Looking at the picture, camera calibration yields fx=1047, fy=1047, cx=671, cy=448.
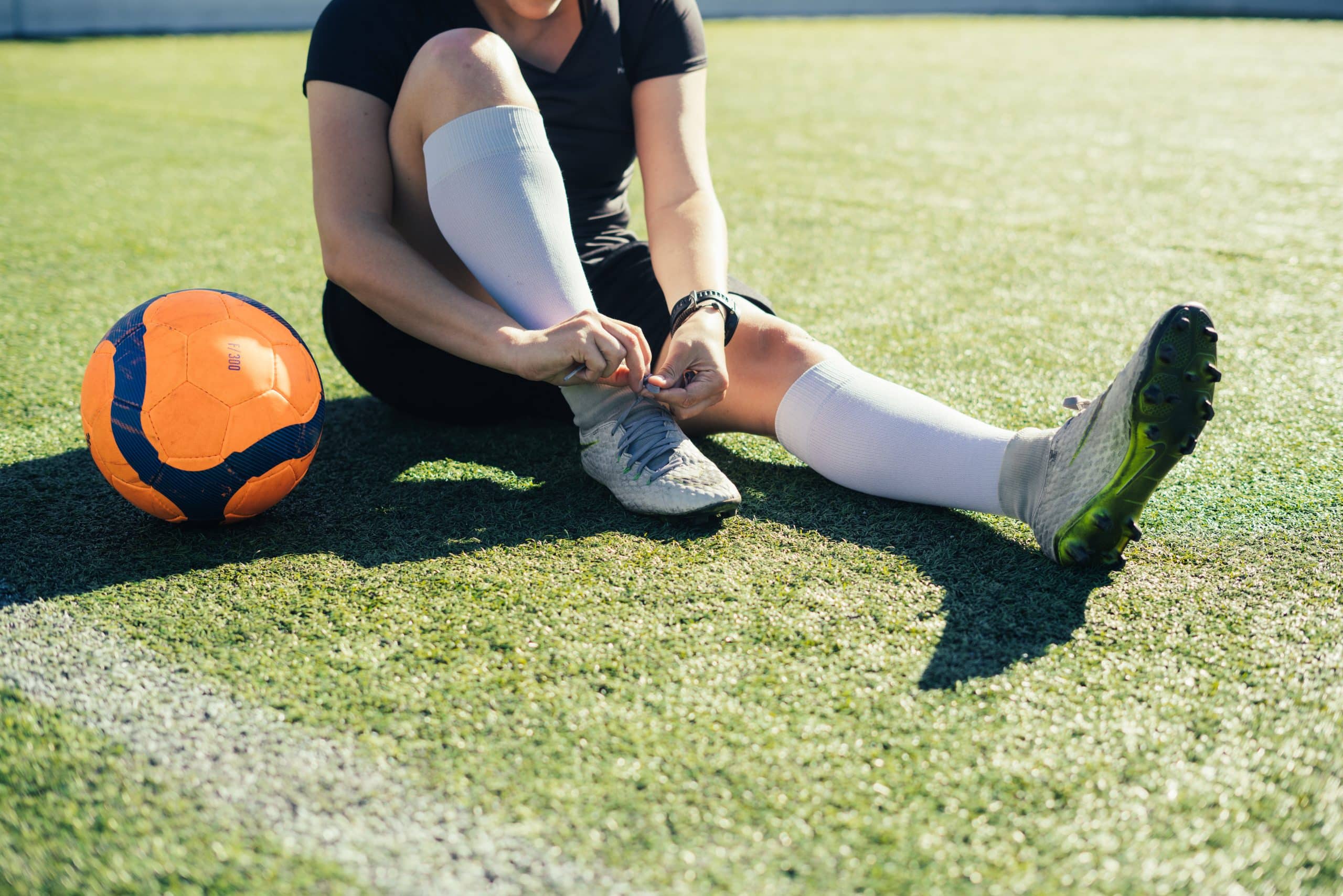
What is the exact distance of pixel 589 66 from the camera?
1.81 m

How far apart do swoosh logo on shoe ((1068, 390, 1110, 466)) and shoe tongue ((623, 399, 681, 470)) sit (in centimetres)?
56

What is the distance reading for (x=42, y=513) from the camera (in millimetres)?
1567

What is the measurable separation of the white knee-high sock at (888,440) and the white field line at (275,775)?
0.82 metres

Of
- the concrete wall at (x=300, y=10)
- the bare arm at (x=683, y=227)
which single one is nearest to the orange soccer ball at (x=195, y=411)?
the bare arm at (x=683, y=227)

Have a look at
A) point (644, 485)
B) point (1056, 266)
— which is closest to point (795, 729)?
point (644, 485)

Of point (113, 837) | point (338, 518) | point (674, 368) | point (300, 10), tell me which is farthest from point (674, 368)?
point (300, 10)

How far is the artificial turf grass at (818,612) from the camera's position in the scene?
98cm

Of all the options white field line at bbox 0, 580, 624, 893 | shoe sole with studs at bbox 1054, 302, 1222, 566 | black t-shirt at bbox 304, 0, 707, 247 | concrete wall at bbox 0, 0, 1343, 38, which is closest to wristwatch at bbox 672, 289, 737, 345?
black t-shirt at bbox 304, 0, 707, 247

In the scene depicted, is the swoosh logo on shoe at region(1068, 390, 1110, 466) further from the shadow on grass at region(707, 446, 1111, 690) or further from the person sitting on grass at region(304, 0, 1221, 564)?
the shadow on grass at region(707, 446, 1111, 690)

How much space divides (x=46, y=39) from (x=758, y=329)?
12.9 meters

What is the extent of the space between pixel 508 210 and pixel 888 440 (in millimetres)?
650

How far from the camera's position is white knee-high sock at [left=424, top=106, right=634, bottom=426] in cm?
152

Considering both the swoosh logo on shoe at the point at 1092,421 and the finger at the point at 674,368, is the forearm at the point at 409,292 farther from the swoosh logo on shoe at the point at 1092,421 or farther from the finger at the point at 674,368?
the swoosh logo on shoe at the point at 1092,421

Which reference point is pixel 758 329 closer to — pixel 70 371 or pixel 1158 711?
pixel 1158 711
